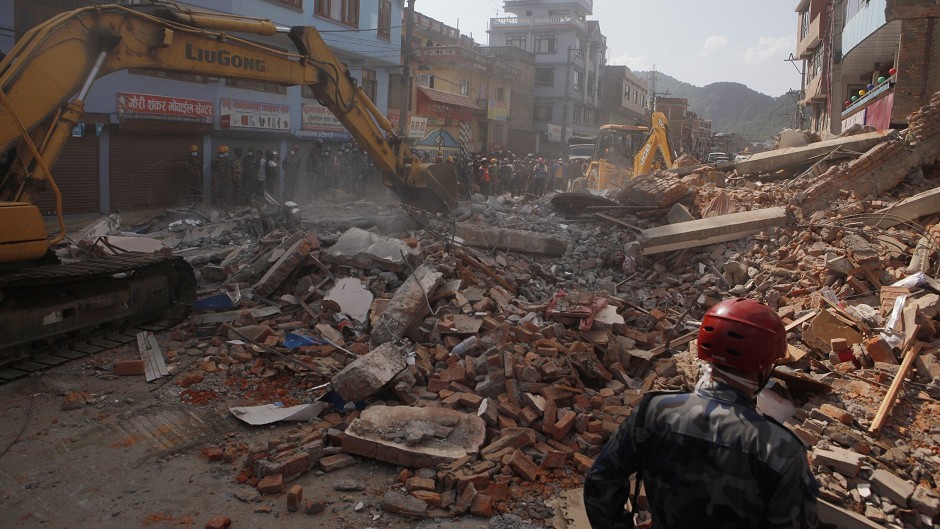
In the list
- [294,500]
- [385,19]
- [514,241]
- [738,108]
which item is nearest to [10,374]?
[294,500]

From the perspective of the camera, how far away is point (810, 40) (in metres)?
38.2

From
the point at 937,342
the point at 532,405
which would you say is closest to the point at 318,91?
the point at 532,405

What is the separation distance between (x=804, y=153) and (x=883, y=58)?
1584 cm

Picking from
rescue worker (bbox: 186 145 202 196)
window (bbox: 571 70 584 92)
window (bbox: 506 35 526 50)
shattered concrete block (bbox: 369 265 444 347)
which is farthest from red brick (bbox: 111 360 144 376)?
window (bbox: 506 35 526 50)

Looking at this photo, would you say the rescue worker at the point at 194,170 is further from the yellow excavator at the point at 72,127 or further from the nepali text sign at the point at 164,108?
the yellow excavator at the point at 72,127

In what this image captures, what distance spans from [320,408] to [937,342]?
5915 millimetres

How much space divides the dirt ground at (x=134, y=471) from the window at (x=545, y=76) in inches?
2077

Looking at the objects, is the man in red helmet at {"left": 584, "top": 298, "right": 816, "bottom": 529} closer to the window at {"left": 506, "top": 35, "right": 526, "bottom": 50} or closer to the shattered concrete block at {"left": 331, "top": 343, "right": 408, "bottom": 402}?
the shattered concrete block at {"left": 331, "top": 343, "right": 408, "bottom": 402}

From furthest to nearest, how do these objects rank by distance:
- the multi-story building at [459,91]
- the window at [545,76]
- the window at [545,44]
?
the window at [545,44]
the window at [545,76]
the multi-story building at [459,91]

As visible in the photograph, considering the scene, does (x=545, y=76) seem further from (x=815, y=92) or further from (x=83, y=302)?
(x=83, y=302)

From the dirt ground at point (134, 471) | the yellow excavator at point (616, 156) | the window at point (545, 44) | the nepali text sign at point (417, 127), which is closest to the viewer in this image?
the dirt ground at point (134, 471)

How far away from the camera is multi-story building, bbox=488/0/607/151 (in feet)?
181

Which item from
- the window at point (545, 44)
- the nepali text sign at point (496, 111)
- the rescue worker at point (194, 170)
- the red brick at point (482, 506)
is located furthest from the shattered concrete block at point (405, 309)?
the window at point (545, 44)

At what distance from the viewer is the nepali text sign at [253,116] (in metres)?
21.4
